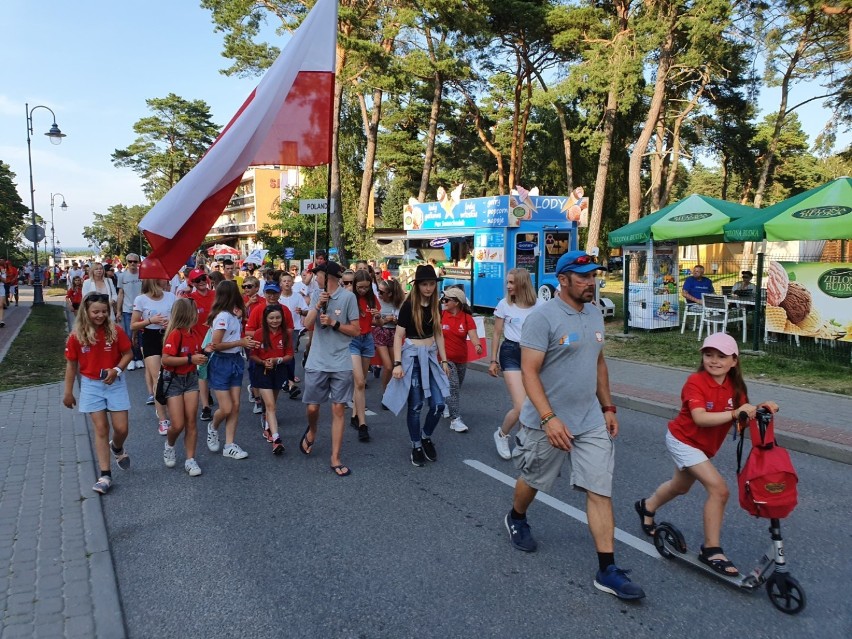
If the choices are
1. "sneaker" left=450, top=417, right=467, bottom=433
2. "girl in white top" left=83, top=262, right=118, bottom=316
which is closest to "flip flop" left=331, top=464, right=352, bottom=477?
"sneaker" left=450, top=417, right=467, bottom=433

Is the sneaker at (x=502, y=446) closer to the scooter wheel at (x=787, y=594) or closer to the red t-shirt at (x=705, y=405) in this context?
the red t-shirt at (x=705, y=405)

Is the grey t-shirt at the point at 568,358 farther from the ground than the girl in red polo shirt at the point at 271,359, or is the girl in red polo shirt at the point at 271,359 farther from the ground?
the grey t-shirt at the point at 568,358

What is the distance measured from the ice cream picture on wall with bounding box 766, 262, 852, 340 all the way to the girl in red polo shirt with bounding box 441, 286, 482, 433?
7007mm

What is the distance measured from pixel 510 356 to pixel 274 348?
234 centimetres

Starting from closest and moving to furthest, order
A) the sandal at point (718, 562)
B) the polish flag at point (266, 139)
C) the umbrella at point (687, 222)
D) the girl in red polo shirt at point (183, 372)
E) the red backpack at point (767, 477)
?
the red backpack at point (767, 477)
the sandal at point (718, 562)
the polish flag at point (266, 139)
the girl in red polo shirt at point (183, 372)
the umbrella at point (687, 222)

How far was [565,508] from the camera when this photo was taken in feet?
15.5

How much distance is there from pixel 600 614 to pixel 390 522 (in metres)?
1.69

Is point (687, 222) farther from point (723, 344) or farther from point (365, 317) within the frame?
point (723, 344)

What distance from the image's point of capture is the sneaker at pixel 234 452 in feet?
19.7

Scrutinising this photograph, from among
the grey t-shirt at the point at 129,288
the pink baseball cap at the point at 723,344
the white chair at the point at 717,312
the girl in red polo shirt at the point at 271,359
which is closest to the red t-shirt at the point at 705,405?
the pink baseball cap at the point at 723,344

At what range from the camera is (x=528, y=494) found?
3.86 meters

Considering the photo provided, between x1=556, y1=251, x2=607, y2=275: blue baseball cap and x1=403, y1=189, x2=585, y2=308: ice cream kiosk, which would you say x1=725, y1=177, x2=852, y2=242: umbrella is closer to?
x1=403, y1=189, x2=585, y2=308: ice cream kiosk

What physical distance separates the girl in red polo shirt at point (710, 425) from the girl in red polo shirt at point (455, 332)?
3.26 m

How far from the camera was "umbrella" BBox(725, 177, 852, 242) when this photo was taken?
9.71 metres
